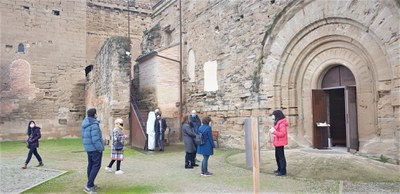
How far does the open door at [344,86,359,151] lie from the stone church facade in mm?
23

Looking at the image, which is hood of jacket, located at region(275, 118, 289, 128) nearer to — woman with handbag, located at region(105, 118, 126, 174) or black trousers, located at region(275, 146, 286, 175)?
black trousers, located at region(275, 146, 286, 175)

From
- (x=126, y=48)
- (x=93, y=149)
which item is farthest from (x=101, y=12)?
(x=93, y=149)

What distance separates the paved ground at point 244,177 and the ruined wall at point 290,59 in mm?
921

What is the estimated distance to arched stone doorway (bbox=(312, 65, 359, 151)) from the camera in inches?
308

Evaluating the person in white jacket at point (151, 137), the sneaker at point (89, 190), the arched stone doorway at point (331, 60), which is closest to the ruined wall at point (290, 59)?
the arched stone doorway at point (331, 60)

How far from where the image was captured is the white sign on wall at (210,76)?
12055 millimetres

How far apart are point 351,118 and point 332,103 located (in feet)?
8.37

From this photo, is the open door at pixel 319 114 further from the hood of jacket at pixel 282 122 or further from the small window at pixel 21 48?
the small window at pixel 21 48

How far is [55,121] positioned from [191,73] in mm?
7441

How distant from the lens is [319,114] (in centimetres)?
885

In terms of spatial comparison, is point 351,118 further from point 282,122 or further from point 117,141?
point 117,141

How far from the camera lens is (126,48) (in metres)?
12.0

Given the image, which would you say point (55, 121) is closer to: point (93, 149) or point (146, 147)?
point (146, 147)

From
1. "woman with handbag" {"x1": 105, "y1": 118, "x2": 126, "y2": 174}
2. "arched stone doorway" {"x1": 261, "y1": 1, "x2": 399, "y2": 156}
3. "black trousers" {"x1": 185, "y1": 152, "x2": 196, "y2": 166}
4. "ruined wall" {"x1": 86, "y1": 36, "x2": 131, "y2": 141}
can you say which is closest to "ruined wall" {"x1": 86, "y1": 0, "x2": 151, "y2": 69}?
"ruined wall" {"x1": 86, "y1": 36, "x2": 131, "y2": 141}
